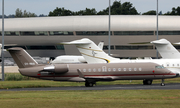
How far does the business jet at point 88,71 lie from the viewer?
108 feet

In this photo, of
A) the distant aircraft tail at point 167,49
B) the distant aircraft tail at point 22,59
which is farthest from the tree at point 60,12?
the distant aircraft tail at point 22,59

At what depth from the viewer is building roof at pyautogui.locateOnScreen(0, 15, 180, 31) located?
289 feet

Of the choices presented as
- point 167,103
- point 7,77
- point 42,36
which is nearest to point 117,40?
point 42,36

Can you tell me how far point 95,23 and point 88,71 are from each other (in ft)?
191

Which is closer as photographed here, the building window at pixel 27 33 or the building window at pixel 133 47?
the building window at pixel 133 47

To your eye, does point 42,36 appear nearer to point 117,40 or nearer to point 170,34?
point 117,40

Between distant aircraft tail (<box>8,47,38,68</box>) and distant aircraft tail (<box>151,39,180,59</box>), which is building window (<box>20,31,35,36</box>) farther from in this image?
distant aircraft tail (<box>8,47,38,68</box>)

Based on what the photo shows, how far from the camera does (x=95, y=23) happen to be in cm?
9069

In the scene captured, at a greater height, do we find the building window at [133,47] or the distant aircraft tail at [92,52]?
the distant aircraft tail at [92,52]

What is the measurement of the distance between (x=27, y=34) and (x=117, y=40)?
2440 cm

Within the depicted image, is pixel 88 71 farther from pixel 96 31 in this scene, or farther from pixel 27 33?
pixel 27 33

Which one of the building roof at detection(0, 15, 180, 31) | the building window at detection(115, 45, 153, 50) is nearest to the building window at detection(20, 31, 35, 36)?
the building roof at detection(0, 15, 180, 31)

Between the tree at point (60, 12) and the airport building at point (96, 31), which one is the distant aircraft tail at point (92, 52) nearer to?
the airport building at point (96, 31)

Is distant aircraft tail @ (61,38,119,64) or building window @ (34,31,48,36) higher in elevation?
building window @ (34,31,48,36)
